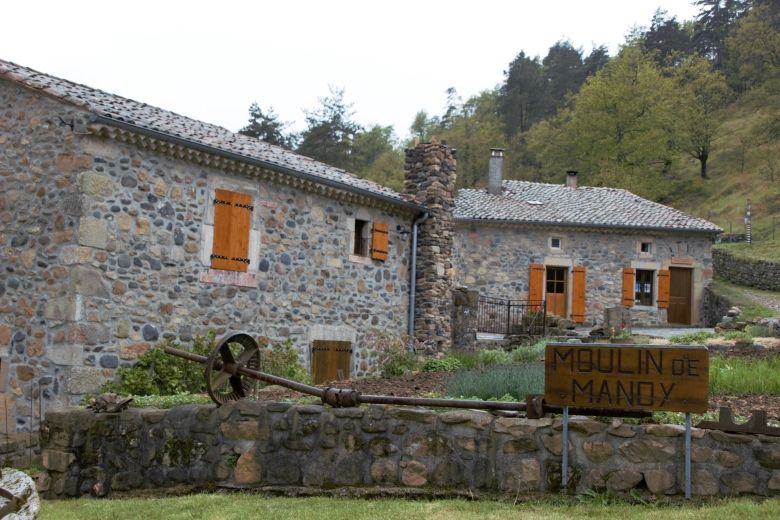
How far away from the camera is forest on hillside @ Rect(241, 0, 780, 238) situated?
124 feet

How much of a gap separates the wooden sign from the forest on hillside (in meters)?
30.2

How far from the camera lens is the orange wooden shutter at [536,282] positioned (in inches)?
961

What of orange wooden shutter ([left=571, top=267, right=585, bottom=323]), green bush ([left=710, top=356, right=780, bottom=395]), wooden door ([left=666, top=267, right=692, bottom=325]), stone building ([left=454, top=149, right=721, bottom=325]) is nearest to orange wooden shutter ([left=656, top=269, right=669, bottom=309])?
stone building ([left=454, top=149, right=721, bottom=325])

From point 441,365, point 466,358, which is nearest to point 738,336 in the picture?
point 466,358

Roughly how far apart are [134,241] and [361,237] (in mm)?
5420

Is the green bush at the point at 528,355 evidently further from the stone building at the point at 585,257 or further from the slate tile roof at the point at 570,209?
the slate tile roof at the point at 570,209

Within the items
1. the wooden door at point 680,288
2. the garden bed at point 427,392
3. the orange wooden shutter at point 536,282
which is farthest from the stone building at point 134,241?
the wooden door at point 680,288

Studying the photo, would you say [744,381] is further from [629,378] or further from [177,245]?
[177,245]

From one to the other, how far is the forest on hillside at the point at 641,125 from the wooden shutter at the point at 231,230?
26.6m

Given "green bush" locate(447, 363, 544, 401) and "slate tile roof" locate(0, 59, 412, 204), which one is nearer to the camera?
"green bush" locate(447, 363, 544, 401)

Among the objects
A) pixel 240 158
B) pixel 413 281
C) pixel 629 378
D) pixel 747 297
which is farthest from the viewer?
pixel 747 297

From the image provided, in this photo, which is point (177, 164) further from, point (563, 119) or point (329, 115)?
point (563, 119)

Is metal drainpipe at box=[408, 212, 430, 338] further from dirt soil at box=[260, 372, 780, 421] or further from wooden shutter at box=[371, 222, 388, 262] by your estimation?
dirt soil at box=[260, 372, 780, 421]

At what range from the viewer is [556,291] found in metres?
25.1
